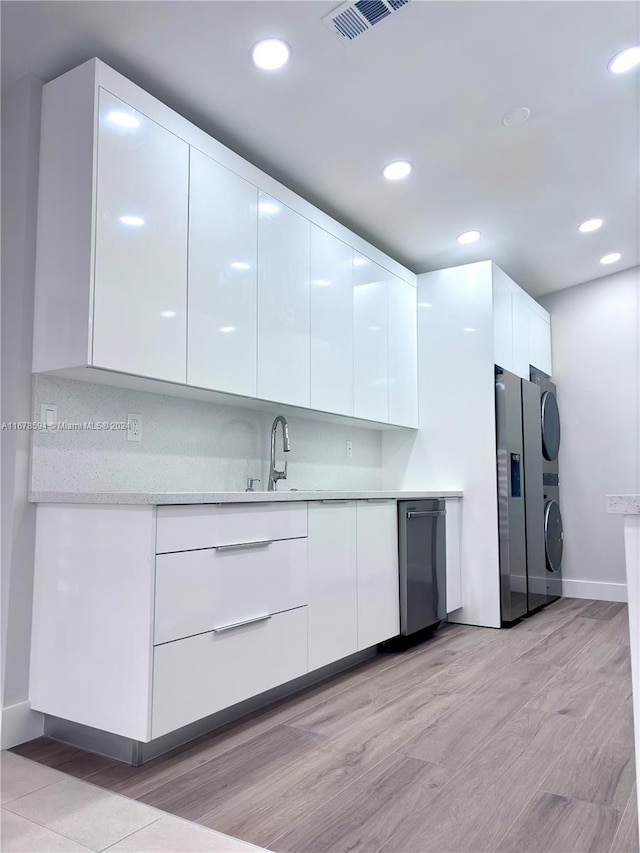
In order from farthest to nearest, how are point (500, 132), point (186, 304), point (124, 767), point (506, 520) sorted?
point (506, 520) → point (500, 132) → point (186, 304) → point (124, 767)

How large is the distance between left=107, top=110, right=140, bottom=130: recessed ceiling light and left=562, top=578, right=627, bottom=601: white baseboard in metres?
4.55

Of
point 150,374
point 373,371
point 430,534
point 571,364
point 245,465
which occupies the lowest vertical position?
point 430,534

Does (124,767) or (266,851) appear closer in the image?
(266,851)

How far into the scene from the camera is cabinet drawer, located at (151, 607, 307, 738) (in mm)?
1784

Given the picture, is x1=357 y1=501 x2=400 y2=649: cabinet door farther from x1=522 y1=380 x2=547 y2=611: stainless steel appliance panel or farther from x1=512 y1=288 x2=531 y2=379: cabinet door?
x1=512 y1=288 x2=531 y2=379: cabinet door

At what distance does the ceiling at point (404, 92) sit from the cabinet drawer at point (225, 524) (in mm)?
1630

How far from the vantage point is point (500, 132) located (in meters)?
2.84

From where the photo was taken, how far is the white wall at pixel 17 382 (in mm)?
2033

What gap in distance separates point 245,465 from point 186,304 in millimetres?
991

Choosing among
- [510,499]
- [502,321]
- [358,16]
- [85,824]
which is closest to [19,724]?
[85,824]

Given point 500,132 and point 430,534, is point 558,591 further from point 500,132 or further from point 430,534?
point 500,132

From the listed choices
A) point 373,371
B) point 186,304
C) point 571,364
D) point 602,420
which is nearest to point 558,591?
point 602,420

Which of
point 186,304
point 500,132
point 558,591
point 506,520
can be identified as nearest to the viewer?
point 186,304

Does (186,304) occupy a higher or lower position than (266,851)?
higher
